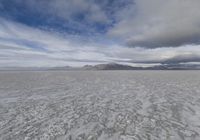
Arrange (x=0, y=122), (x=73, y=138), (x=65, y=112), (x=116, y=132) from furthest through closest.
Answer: (x=65, y=112), (x=0, y=122), (x=116, y=132), (x=73, y=138)

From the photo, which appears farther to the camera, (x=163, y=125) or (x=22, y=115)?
(x=22, y=115)

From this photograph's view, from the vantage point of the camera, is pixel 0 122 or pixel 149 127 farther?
pixel 0 122

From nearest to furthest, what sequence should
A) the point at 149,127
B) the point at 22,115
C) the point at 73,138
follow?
1. the point at 73,138
2. the point at 149,127
3. the point at 22,115

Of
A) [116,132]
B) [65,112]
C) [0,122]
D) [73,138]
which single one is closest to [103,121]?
[116,132]

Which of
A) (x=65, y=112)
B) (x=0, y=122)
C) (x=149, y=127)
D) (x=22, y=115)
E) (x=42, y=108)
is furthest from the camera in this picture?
(x=42, y=108)

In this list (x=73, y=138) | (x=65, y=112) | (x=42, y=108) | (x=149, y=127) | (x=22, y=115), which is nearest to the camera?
(x=73, y=138)

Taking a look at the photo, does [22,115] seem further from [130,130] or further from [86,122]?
[130,130]

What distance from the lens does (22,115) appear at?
7.35 metres

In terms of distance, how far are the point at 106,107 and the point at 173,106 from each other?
4.44 meters

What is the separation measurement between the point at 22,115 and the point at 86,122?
3.66 meters

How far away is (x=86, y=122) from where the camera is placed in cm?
657

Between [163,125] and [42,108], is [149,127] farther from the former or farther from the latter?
[42,108]

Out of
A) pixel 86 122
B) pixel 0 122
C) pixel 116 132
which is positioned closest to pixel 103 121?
pixel 86 122

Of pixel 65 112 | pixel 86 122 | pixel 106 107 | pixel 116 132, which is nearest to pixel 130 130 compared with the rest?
pixel 116 132
